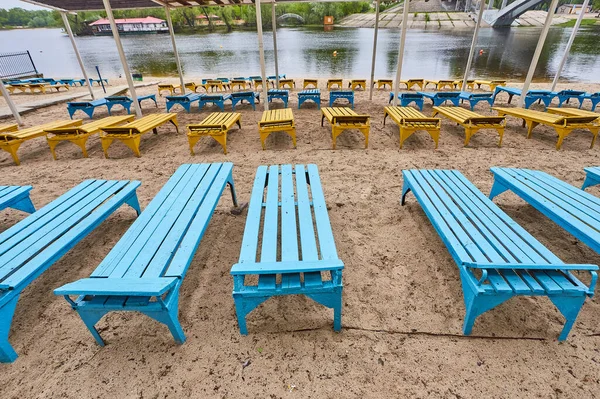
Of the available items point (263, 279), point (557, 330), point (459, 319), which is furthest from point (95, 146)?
point (557, 330)

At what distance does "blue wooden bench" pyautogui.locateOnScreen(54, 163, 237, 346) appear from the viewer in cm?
174

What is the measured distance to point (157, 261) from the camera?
201 cm

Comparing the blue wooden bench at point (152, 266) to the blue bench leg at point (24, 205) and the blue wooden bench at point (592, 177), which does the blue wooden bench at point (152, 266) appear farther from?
the blue wooden bench at point (592, 177)

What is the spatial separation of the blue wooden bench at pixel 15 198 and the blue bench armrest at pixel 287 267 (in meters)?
3.14

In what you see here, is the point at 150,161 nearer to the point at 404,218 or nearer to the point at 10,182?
the point at 10,182

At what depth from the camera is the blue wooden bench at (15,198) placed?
10.3 ft

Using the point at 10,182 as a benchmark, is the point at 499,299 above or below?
above

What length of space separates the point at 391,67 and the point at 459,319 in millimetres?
21893

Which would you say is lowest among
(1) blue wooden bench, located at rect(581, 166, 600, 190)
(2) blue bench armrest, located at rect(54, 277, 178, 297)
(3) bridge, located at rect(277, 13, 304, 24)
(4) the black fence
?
(1) blue wooden bench, located at rect(581, 166, 600, 190)

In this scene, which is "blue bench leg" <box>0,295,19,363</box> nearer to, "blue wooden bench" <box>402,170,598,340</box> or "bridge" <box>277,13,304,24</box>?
"blue wooden bench" <box>402,170,598,340</box>

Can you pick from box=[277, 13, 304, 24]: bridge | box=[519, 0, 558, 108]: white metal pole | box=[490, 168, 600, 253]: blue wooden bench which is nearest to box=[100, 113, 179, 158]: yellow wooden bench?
box=[490, 168, 600, 253]: blue wooden bench

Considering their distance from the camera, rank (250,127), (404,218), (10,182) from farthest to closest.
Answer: (250,127) → (10,182) → (404,218)

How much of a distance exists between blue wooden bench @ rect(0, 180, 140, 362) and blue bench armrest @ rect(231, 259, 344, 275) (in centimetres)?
153

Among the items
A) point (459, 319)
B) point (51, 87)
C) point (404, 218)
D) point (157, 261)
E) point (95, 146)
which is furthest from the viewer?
point (51, 87)
